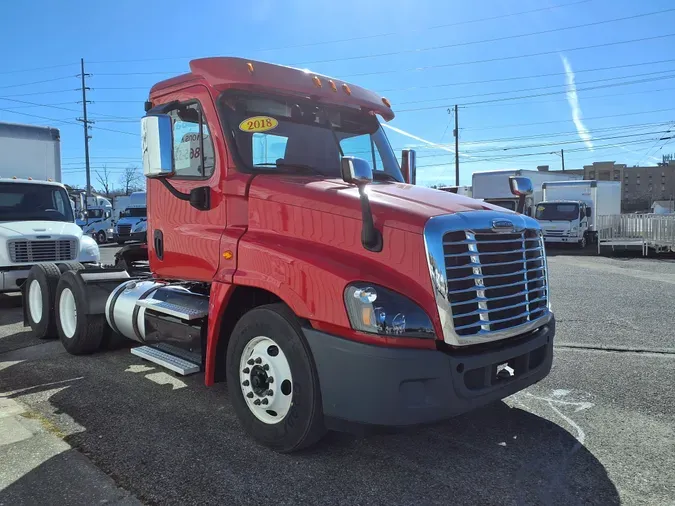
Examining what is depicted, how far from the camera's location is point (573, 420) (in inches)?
164

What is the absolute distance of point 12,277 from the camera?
8.96m

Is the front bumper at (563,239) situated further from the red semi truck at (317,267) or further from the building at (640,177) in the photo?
the building at (640,177)

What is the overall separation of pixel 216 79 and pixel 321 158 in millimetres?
1012

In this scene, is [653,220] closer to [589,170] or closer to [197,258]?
[197,258]

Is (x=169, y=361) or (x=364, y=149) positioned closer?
(x=169, y=361)

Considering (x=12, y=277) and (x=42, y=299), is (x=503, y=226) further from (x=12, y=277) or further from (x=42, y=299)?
(x=12, y=277)

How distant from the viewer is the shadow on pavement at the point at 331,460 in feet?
10.2

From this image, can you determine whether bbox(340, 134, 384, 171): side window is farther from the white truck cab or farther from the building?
the building

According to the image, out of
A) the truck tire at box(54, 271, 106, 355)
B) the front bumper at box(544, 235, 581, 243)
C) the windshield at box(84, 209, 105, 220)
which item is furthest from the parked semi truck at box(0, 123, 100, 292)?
the windshield at box(84, 209, 105, 220)

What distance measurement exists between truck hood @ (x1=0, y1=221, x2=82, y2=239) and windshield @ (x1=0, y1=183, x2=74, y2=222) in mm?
304

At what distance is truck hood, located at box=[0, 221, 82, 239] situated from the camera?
29.5ft

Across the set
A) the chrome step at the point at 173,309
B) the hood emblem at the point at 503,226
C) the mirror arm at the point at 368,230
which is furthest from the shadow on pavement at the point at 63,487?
the hood emblem at the point at 503,226

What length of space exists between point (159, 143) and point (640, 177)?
134m

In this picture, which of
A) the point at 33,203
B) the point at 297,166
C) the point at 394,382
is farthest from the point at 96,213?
the point at 394,382
